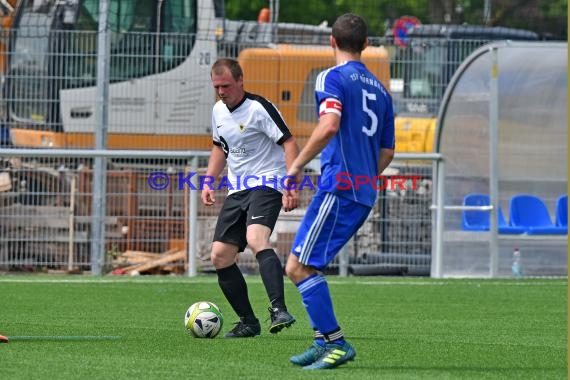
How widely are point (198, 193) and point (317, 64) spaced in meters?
3.09

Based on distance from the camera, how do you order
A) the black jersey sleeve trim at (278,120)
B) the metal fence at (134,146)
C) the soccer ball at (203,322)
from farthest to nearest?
1. the metal fence at (134,146)
2. the black jersey sleeve trim at (278,120)
3. the soccer ball at (203,322)

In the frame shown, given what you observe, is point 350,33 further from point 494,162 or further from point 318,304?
point 494,162

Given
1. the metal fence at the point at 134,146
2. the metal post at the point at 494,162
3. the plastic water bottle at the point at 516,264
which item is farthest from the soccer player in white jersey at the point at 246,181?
the plastic water bottle at the point at 516,264

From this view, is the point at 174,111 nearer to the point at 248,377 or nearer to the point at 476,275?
the point at 476,275

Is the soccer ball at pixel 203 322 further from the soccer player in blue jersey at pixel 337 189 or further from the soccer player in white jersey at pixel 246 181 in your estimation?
the soccer player in blue jersey at pixel 337 189

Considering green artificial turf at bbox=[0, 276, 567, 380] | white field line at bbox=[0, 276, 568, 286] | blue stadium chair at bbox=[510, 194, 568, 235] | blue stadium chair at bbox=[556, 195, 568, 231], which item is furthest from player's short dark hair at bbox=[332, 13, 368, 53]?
blue stadium chair at bbox=[556, 195, 568, 231]

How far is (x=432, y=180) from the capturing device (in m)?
16.9

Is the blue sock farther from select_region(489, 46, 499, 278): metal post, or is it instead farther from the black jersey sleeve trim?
select_region(489, 46, 499, 278): metal post

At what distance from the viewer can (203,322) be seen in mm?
9227

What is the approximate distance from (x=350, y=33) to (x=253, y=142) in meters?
2.35

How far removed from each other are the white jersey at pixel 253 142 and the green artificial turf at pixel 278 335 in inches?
43.8

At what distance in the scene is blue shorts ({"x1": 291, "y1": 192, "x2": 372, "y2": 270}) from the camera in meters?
7.38

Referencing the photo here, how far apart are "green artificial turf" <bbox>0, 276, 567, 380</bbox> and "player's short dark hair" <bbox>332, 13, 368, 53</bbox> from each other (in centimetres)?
177

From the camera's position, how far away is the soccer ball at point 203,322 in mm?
9219
